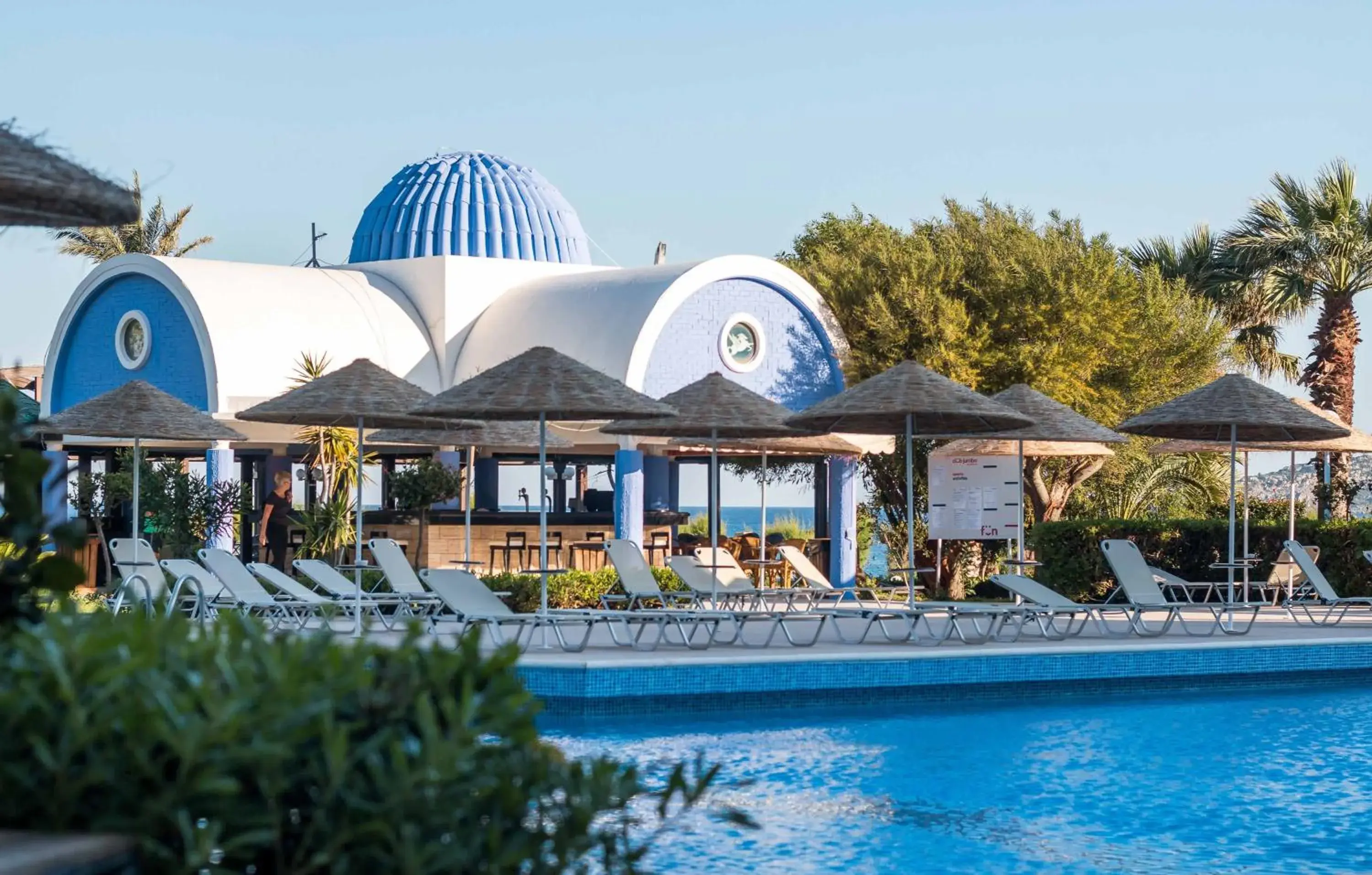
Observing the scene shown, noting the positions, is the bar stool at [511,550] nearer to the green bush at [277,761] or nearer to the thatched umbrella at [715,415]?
the thatched umbrella at [715,415]

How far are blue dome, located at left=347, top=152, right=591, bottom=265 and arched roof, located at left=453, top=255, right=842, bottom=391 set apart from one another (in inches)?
72.0

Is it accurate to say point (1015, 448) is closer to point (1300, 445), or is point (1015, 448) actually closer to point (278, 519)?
point (1300, 445)

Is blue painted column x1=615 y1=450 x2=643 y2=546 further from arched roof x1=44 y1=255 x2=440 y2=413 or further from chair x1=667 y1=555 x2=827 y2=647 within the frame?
arched roof x1=44 y1=255 x2=440 y2=413

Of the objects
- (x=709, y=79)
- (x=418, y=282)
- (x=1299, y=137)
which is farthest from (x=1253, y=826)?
(x=1299, y=137)

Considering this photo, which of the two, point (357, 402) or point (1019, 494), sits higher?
point (357, 402)

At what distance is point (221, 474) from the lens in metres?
21.7

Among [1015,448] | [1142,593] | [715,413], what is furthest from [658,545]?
[1142,593]

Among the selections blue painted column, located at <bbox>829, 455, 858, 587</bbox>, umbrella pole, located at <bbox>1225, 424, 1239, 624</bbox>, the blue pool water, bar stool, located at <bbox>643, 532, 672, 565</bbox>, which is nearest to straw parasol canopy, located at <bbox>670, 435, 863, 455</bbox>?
blue painted column, located at <bbox>829, 455, 858, 587</bbox>

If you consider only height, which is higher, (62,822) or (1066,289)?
(1066,289)

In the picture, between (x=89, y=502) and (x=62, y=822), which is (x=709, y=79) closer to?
(x=89, y=502)

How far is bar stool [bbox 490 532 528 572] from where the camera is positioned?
23016 mm

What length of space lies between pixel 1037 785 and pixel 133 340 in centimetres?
1706

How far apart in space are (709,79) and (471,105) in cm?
498

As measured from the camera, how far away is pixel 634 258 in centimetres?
3853
